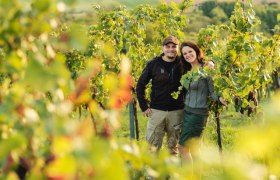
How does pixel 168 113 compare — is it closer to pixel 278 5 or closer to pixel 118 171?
pixel 118 171

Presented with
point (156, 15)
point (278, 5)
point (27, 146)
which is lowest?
point (27, 146)

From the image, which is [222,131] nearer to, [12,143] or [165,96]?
[165,96]

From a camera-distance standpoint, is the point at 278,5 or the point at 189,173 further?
the point at 278,5

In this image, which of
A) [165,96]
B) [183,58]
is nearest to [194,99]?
[165,96]

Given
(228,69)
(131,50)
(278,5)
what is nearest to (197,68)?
(228,69)

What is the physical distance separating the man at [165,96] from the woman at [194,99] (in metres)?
0.21

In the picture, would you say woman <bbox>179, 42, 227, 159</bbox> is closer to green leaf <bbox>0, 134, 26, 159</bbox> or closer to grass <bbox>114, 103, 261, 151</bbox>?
grass <bbox>114, 103, 261, 151</bbox>

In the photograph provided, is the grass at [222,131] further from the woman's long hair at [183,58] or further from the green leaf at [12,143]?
the green leaf at [12,143]

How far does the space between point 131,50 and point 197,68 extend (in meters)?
3.03

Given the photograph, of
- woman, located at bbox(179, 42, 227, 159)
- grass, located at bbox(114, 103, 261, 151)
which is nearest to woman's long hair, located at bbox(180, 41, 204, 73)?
woman, located at bbox(179, 42, 227, 159)

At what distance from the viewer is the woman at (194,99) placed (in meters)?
5.30

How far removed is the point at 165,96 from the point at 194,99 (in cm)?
41

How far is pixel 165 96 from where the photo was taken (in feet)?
18.6

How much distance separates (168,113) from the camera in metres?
5.71
